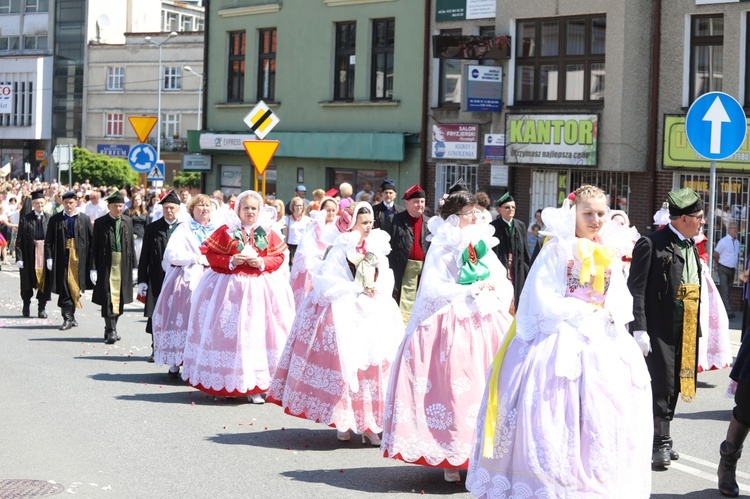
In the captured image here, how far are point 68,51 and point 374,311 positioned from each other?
7554 centimetres

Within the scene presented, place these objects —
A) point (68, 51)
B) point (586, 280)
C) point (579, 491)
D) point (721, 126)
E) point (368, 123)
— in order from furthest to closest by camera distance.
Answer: point (68, 51)
point (368, 123)
point (721, 126)
point (586, 280)
point (579, 491)

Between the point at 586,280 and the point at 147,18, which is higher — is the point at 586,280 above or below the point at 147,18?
below

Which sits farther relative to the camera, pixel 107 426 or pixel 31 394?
pixel 31 394

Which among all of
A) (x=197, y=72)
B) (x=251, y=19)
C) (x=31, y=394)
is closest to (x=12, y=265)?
(x=251, y=19)

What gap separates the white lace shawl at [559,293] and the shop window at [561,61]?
1746cm

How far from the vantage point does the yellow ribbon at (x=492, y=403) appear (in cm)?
688

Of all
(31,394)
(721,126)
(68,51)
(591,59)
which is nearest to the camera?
(31,394)

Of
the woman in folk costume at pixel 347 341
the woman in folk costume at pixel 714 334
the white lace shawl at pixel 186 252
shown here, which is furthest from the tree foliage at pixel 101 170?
the woman in folk costume at pixel 347 341

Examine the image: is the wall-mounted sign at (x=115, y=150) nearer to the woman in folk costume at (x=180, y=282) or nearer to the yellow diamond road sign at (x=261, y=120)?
the yellow diamond road sign at (x=261, y=120)

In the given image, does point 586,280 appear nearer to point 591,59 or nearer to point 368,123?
point 591,59

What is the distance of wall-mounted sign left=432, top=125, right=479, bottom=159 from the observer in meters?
26.8

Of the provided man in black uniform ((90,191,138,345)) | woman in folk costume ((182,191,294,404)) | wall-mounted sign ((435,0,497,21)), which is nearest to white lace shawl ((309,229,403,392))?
woman in folk costume ((182,191,294,404))

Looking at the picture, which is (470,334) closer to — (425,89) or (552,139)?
(552,139)

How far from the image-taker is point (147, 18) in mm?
86438
